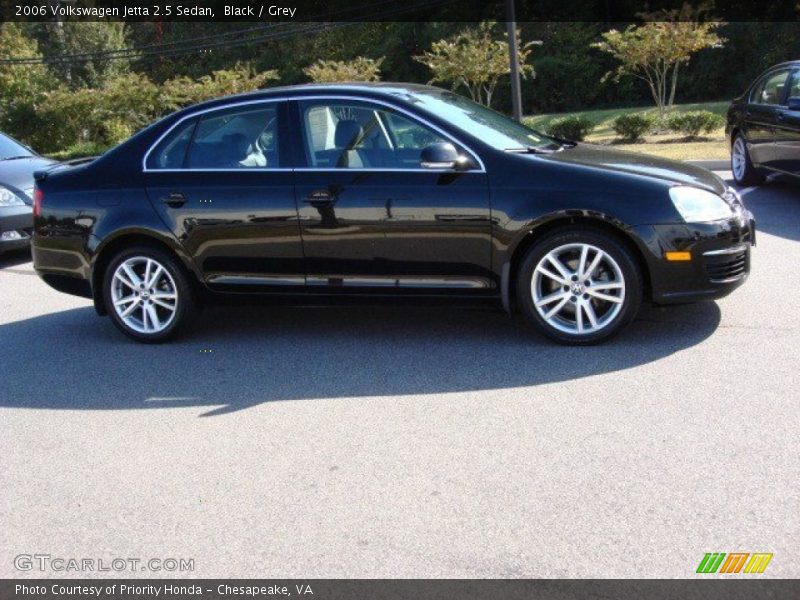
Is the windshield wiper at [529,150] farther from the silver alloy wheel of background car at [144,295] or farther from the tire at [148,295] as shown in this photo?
the silver alloy wheel of background car at [144,295]

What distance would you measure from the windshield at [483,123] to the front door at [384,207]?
25cm

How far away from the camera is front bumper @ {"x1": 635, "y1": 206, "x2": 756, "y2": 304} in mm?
5871

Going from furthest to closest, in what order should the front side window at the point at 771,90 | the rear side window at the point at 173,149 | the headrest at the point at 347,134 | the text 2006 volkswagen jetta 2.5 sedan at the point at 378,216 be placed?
the front side window at the point at 771,90
the rear side window at the point at 173,149
the headrest at the point at 347,134
the text 2006 volkswagen jetta 2.5 sedan at the point at 378,216

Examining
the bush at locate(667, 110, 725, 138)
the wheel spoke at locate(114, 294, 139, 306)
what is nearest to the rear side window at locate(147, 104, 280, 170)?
the wheel spoke at locate(114, 294, 139, 306)

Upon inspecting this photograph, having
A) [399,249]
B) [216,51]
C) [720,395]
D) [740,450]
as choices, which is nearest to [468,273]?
[399,249]

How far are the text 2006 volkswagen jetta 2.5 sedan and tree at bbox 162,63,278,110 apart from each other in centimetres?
2414

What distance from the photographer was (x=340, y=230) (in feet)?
20.9

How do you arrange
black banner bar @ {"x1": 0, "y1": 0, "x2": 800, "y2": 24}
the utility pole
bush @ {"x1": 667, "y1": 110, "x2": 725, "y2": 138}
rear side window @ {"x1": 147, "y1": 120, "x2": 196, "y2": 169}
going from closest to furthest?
1. rear side window @ {"x1": 147, "y1": 120, "x2": 196, "y2": 169}
2. the utility pole
3. bush @ {"x1": 667, "y1": 110, "x2": 725, "y2": 138}
4. black banner bar @ {"x1": 0, "y1": 0, "x2": 800, "y2": 24}

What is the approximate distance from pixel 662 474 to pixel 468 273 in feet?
7.48

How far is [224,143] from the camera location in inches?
265

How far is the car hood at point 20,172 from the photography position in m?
11.0
